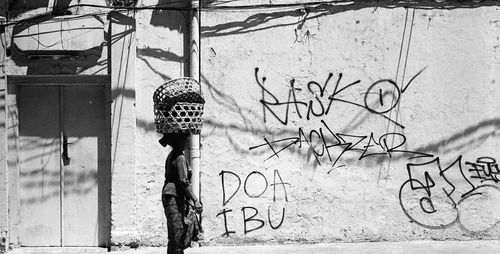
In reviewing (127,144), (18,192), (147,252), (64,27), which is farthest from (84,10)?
(147,252)

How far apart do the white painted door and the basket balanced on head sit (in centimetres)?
248

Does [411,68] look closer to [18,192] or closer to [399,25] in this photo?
[399,25]

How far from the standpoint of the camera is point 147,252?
27.5ft

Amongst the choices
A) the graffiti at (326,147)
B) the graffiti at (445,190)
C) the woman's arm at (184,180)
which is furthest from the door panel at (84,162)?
the graffiti at (445,190)

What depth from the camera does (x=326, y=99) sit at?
8.62 m

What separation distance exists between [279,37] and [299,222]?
2173 mm

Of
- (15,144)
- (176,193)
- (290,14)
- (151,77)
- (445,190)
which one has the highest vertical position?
(290,14)

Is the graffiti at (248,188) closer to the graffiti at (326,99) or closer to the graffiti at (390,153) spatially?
the graffiti at (390,153)

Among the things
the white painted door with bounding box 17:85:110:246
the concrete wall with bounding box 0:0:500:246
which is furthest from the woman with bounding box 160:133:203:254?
the white painted door with bounding box 17:85:110:246

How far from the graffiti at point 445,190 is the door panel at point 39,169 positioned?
4097mm

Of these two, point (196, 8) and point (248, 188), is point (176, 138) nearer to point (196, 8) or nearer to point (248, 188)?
point (248, 188)

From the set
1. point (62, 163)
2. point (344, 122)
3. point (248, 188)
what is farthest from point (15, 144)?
point (344, 122)

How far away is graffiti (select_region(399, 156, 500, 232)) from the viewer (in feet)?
28.2

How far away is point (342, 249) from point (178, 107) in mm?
2993
